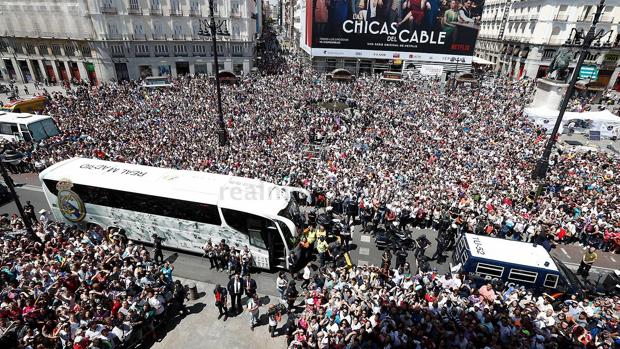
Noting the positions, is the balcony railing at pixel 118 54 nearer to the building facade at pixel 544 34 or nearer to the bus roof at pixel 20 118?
the bus roof at pixel 20 118

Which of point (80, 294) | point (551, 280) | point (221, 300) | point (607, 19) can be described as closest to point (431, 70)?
point (607, 19)

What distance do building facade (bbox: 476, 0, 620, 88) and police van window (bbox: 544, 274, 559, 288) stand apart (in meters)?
43.5

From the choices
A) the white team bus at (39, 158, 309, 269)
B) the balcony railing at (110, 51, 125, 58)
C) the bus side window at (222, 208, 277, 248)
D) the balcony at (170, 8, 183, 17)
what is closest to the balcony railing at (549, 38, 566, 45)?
the balcony at (170, 8, 183, 17)

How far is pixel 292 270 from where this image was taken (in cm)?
1326

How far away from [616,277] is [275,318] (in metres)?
13.2

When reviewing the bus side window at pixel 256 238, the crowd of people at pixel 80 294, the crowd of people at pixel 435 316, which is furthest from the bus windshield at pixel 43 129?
the crowd of people at pixel 435 316

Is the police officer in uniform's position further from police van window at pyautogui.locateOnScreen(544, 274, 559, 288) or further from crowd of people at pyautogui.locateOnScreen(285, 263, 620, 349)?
police van window at pyautogui.locateOnScreen(544, 274, 559, 288)

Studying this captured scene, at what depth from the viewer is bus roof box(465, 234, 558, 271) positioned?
477 inches

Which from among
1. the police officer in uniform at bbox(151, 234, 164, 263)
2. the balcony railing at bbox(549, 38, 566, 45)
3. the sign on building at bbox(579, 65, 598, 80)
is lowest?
the police officer in uniform at bbox(151, 234, 164, 263)

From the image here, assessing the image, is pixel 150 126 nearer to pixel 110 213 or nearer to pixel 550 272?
pixel 110 213

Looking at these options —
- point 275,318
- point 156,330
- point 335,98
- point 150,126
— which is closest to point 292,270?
point 275,318

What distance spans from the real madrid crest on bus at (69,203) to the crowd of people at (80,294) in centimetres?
170

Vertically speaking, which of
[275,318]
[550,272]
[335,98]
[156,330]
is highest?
[335,98]

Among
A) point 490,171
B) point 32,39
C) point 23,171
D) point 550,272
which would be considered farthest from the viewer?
point 32,39
